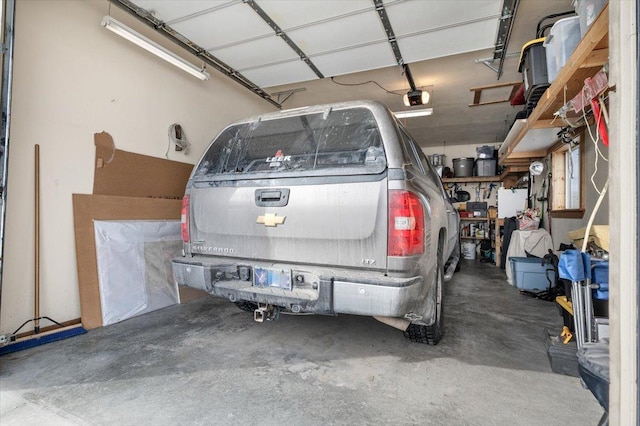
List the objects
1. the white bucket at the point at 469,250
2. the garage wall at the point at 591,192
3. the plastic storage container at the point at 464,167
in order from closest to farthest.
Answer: the garage wall at the point at 591,192
the white bucket at the point at 469,250
the plastic storage container at the point at 464,167

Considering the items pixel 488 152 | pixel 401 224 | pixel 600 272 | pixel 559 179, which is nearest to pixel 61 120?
pixel 401 224

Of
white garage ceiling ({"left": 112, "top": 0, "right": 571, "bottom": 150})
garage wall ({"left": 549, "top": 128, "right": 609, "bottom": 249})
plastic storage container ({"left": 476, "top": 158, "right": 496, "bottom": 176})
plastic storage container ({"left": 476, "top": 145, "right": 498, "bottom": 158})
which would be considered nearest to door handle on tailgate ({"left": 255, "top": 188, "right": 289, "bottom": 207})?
white garage ceiling ({"left": 112, "top": 0, "right": 571, "bottom": 150})

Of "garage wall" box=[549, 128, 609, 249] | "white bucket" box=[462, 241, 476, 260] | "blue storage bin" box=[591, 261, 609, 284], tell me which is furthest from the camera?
"white bucket" box=[462, 241, 476, 260]

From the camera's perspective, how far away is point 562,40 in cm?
232

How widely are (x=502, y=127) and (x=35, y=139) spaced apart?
29.3 ft

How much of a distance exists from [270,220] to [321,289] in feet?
1.88

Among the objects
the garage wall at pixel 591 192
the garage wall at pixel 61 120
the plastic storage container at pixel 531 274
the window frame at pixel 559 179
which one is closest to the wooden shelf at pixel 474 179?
the window frame at pixel 559 179

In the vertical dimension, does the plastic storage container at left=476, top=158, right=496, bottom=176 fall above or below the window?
above

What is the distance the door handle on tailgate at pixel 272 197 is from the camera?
2.02 metres

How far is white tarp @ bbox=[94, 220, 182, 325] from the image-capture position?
10.0 ft

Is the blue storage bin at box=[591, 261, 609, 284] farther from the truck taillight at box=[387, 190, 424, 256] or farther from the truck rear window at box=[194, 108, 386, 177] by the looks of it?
the truck rear window at box=[194, 108, 386, 177]

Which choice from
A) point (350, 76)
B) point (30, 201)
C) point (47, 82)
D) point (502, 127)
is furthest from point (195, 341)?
point (502, 127)

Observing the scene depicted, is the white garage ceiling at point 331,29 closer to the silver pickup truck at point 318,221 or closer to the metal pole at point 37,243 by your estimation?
the silver pickup truck at point 318,221

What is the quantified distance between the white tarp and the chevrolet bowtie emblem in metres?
1.99
